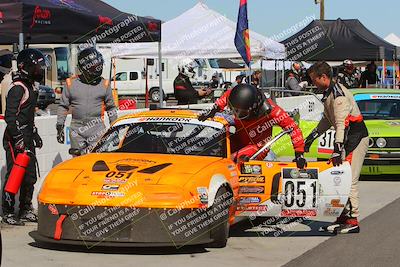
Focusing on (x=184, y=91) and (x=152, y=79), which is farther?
(x=152, y=79)

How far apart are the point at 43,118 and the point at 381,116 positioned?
21.1ft

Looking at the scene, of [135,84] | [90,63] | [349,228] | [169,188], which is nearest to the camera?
[169,188]

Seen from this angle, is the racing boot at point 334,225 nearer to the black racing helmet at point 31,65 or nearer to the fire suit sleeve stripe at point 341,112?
the fire suit sleeve stripe at point 341,112

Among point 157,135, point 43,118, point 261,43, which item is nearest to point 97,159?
point 157,135

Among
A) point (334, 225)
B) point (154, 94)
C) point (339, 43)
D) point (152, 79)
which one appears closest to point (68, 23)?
point (334, 225)

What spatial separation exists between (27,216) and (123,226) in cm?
248

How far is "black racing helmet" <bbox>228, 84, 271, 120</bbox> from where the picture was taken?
8.62 meters

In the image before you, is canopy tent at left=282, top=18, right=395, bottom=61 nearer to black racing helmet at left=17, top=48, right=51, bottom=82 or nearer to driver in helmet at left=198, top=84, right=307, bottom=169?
driver in helmet at left=198, top=84, right=307, bottom=169

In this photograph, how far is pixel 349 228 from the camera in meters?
8.77

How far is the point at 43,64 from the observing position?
367 inches

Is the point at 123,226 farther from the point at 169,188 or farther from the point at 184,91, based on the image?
the point at 184,91

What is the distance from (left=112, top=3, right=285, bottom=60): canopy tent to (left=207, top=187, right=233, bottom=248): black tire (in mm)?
13909

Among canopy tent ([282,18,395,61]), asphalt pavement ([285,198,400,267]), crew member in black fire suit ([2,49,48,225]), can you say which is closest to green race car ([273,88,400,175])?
asphalt pavement ([285,198,400,267])

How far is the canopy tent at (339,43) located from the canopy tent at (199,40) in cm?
518
